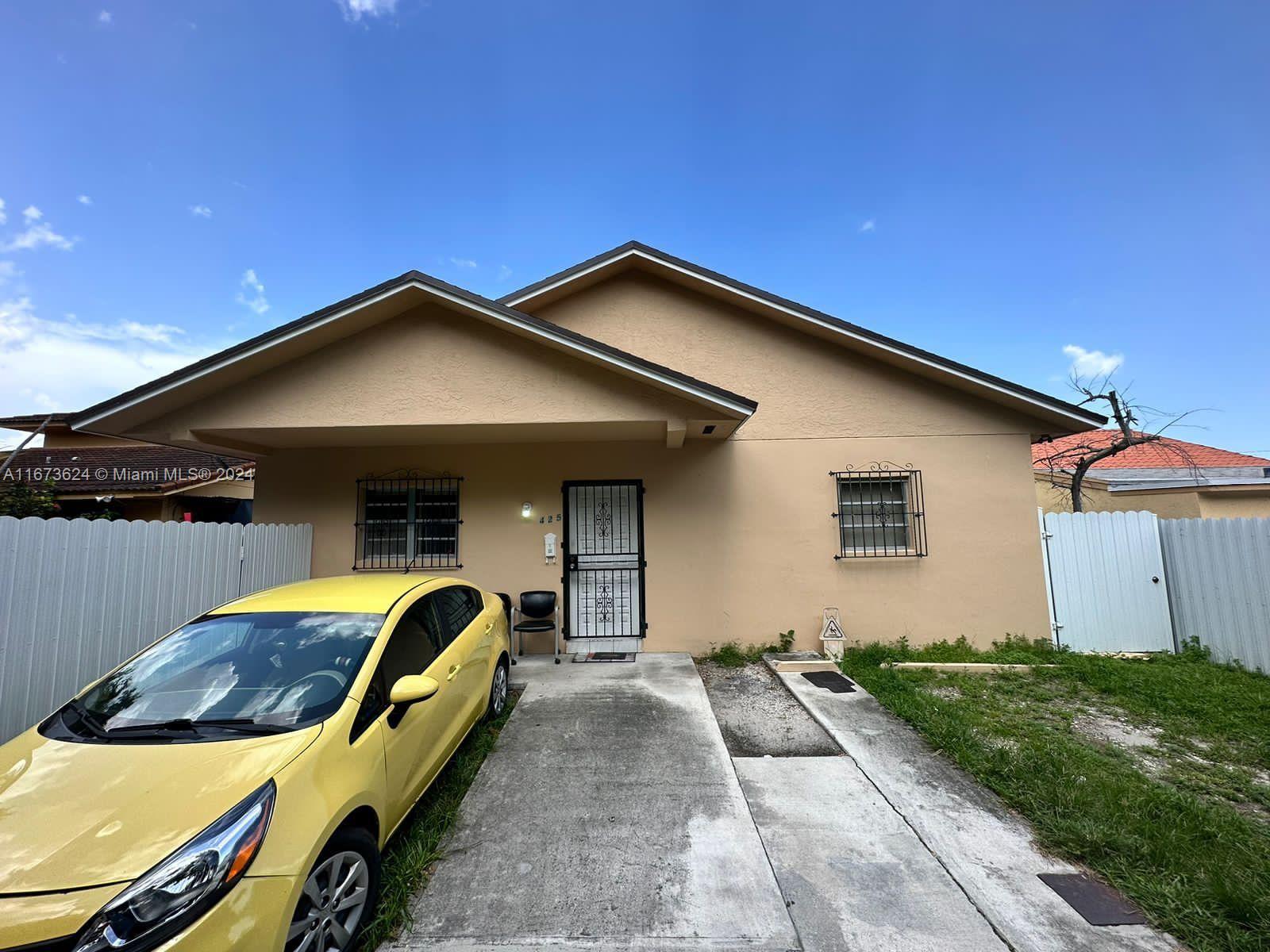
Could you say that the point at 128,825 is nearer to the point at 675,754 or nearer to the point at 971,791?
the point at 675,754

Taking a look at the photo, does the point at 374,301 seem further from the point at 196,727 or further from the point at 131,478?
the point at 131,478

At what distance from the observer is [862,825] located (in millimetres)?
3039

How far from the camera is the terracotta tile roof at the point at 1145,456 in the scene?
984 cm

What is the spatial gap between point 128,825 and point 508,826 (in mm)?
1892

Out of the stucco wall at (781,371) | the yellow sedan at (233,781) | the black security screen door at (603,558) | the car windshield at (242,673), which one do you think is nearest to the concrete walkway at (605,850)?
the yellow sedan at (233,781)

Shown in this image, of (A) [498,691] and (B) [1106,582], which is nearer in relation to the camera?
(A) [498,691]

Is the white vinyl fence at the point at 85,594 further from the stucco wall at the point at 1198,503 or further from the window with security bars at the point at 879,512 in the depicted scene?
the stucco wall at the point at 1198,503

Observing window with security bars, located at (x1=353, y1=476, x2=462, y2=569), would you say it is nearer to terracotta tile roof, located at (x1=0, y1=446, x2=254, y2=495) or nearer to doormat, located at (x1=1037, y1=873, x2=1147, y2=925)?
terracotta tile roof, located at (x1=0, y1=446, x2=254, y2=495)

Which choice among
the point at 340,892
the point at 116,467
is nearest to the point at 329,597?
the point at 340,892

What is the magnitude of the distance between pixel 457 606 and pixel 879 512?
5659mm

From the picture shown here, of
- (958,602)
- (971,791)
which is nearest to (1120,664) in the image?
(958,602)

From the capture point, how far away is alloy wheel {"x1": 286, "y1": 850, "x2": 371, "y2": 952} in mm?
1856

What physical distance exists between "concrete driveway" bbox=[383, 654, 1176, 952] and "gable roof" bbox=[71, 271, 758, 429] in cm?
328

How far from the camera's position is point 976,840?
2902 millimetres
